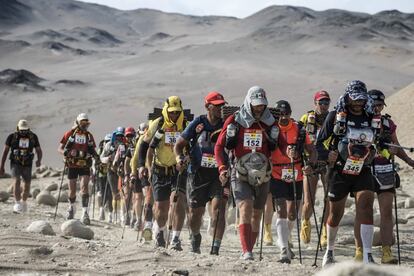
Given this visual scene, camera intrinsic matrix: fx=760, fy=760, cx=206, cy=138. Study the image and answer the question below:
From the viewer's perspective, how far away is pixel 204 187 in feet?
31.6

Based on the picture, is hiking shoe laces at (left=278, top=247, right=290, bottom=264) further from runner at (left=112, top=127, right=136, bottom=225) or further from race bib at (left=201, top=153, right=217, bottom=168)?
runner at (left=112, top=127, right=136, bottom=225)

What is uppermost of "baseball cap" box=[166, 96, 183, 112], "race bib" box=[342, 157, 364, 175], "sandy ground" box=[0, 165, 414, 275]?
"baseball cap" box=[166, 96, 183, 112]

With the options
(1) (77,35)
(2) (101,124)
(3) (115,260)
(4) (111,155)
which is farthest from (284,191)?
(1) (77,35)

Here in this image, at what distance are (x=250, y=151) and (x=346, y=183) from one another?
3.62 ft

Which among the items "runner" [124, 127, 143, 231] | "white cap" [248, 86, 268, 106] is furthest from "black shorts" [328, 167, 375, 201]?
"runner" [124, 127, 143, 231]

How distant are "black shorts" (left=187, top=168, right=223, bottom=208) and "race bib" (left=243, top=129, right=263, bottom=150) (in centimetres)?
140

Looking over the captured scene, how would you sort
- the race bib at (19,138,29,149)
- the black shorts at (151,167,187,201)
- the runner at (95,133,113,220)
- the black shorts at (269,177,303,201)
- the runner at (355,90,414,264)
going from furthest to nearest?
the runner at (95,133,113,220), the race bib at (19,138,29,149), the black shorts at (151,167,187,201), the black shorts at (269,177,303,201), the runner at (355,90,414,264)

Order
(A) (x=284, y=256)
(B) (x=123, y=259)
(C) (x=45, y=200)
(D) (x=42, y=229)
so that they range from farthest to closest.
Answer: (C) (x=45, y=200)
(D) (x=42, y=229)
(A) (x=284, y=256)
(B) (x=123, y=259)

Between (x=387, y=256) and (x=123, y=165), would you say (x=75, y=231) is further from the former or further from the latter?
(x=123, y=165)

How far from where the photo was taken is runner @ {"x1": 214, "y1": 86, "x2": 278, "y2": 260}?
325 inches

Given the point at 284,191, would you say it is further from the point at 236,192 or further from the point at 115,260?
the point at 115,260

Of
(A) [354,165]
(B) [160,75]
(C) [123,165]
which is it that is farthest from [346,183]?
(B) [160,75]

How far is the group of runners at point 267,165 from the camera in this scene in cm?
820

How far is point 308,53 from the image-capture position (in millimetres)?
102188
